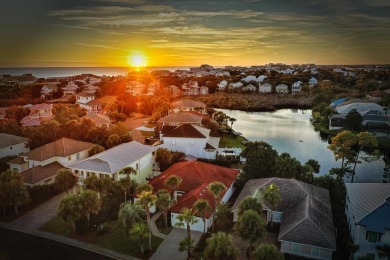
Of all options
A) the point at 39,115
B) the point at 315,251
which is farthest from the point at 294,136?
the point at 39,115

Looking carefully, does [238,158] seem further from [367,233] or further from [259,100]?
[259,100]

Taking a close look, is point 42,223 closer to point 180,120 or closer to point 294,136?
point 180,120

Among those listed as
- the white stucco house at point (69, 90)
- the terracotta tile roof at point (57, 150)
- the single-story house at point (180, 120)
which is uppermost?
the white stucco house at point (69, 90)

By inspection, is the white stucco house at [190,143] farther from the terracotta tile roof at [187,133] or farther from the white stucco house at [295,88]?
the white stucco house at [295,88]

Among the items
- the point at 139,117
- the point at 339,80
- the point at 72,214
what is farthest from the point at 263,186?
the point at 339,80

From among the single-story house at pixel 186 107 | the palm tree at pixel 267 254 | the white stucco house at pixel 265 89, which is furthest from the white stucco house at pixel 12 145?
the white stucco house at pixel 265 89

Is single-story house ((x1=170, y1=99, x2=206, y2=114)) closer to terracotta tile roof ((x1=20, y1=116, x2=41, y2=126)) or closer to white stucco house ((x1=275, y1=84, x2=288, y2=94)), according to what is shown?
terracotta tile roof ((x1=20, y1=116, x2=41, y2=126))
